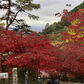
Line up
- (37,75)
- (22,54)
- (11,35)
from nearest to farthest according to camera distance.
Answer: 1. (22,54)
2. (11,35)
3. (37,75)

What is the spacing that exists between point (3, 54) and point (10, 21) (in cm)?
1318

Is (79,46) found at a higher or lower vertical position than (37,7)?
lower

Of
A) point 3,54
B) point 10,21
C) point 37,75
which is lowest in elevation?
point 37,75

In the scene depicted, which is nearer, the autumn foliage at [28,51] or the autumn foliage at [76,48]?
the autumn foliage at [28,51]

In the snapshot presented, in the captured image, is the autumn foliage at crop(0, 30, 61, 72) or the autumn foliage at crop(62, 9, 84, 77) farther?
the autumn foliage at crop(62, 9, 84, 77)

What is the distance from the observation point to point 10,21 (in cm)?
3234

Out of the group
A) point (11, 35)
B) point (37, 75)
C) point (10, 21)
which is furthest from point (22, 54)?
point (10, 21)

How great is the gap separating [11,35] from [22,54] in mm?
1809

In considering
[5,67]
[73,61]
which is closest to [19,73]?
[5,67]

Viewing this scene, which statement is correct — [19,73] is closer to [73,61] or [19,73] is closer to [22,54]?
[22,54]

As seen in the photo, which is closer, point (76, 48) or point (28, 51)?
point (28, 51)

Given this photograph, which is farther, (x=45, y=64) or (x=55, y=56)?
(x=55, y=56)

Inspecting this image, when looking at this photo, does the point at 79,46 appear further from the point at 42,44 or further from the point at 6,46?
the point at 6,46

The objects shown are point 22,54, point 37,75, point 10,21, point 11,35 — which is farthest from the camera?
point 10,21
